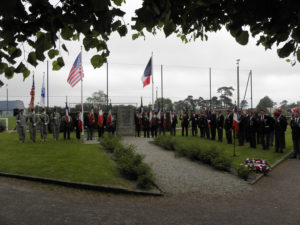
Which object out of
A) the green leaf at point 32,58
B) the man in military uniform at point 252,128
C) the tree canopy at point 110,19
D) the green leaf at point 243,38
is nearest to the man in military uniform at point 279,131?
the man in military uniform at point 252,128

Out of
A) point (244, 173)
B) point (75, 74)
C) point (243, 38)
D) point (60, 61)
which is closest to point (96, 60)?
point (60, 61)

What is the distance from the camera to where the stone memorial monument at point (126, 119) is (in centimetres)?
2283

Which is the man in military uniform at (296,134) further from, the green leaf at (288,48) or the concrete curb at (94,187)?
the green leaf at (288,48)

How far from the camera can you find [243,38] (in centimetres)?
333

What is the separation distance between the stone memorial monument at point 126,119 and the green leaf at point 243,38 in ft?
64.3

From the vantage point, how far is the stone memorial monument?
22828mm

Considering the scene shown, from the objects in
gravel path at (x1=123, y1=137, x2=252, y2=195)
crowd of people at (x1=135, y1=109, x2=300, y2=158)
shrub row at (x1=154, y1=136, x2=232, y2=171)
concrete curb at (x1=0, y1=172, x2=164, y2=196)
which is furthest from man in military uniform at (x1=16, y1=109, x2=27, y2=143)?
shrub row at (x1=154, y1=136, x2=232, y2=171)

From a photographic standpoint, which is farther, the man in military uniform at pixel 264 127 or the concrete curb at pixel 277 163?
the man in military uniform at pixel 264 127

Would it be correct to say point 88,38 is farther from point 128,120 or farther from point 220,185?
point 128,120

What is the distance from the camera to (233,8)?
12.1 feet

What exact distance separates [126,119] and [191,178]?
1405cm

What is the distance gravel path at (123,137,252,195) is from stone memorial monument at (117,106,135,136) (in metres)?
10.6

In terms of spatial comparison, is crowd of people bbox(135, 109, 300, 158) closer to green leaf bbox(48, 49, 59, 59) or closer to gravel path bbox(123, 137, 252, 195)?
gravel path bbox(123, 137, 252, 195)

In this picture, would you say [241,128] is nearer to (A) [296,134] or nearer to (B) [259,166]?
(A) [296,134]
